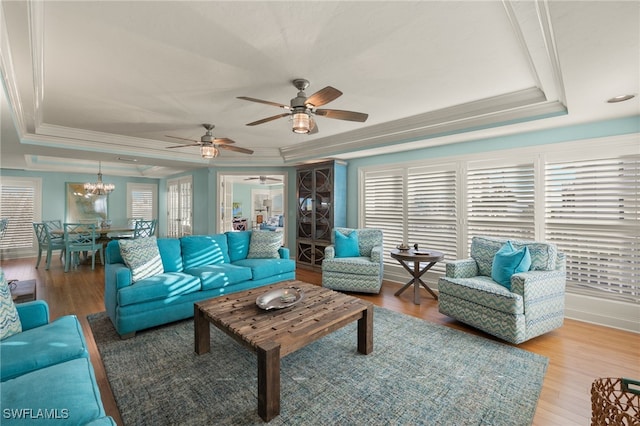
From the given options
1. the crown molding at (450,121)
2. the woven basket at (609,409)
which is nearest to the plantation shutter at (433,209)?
the crown molding at (450,121)

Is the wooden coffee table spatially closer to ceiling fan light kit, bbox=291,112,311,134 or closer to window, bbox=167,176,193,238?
ceiling fan light kit, bbox=291,112,311,134

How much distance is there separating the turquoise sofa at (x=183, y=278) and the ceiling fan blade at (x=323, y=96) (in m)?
2.32

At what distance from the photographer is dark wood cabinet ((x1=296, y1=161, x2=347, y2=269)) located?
17.8 ft

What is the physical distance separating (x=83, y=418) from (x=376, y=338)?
7.48ft

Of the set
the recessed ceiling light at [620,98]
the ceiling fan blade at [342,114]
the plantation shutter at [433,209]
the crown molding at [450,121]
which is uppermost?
the crown molding at [450,121]

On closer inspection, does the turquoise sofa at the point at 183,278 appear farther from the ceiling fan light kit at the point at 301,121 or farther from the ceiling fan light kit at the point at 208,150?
the ceiling fan light kit at the point at 301,121

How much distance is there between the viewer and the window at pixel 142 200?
873 centimetres

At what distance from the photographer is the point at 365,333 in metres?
2.46

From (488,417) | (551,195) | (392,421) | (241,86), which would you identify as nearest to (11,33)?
(241,86)

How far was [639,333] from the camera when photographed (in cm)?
291

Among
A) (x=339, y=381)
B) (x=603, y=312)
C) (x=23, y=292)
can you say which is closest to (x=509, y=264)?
(x=603, y=312)

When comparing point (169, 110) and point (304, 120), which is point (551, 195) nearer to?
point (304, 120)

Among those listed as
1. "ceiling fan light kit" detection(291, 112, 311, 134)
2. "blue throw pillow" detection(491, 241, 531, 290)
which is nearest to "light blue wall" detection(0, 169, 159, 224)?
"ceiling fan light kit" detection(291, 112, 311, 134)

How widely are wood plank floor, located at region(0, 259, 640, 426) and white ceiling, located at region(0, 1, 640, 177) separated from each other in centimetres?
230
